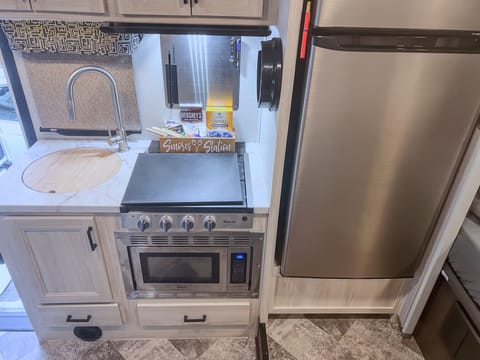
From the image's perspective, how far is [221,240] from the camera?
148cm

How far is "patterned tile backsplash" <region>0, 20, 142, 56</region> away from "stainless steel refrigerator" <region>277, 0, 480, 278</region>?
2.86 ft

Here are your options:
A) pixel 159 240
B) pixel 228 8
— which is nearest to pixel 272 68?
pixel 228 8

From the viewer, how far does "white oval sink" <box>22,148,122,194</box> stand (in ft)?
4.78

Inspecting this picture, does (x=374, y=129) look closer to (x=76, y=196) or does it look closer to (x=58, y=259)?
(x=76, y=196)

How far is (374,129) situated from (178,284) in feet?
3.55

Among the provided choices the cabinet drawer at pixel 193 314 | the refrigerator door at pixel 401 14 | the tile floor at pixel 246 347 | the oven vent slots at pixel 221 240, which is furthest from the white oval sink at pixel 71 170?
the refrigerator door at pixel 401 14

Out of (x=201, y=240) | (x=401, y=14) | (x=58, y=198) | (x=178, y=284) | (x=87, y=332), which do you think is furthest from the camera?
(x=87, y=332)

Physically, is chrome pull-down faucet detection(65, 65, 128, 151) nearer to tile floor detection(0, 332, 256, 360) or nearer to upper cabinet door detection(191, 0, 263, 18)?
upper cabinet door detection(191, 0, 263, 18)

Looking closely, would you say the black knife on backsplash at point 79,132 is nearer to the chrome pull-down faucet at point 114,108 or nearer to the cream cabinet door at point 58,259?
the chrome pull-down faucet at point 114,108

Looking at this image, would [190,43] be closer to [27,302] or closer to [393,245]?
[393,245]

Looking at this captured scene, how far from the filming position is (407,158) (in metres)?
1.29

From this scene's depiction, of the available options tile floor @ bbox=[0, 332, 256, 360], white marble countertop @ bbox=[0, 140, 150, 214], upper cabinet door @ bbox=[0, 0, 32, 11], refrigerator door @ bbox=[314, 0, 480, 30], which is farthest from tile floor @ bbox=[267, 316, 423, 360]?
upper cabinet door @ bbox=[0, 0, 32, 11]

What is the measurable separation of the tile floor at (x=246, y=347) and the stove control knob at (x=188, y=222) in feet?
2.50

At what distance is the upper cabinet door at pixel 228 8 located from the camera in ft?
4.20
